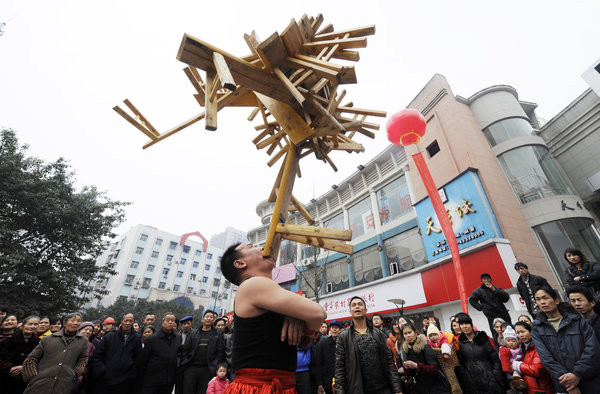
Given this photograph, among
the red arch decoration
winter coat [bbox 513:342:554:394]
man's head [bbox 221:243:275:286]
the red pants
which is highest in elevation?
the red arch decoration

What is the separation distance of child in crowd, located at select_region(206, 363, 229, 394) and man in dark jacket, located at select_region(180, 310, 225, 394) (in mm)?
218

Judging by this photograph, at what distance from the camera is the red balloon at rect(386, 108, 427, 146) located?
23.3 feet

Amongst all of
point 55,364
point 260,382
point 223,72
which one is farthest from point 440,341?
point 55,364

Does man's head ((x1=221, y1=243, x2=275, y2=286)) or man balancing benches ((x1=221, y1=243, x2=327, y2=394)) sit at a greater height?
man's head ((x1=221, y1=243, x2=275, y2=286))

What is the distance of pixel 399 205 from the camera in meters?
18.4

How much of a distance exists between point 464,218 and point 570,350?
33.9ft

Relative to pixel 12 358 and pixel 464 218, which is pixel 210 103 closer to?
pixel 12 358

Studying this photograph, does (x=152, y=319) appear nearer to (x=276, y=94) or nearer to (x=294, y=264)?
(x=276, y=94)

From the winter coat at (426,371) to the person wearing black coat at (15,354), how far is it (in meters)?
6.74

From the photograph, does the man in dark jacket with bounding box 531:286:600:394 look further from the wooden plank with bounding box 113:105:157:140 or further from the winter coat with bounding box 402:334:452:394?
the wooden plank with bounding box 113:105:157:140

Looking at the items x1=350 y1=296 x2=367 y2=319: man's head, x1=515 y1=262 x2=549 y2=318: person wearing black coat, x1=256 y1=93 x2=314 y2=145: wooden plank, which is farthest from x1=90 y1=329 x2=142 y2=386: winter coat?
x1=515 y1=262 x2=549 y2=318: person wearing black coat

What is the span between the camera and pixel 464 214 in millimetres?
12805

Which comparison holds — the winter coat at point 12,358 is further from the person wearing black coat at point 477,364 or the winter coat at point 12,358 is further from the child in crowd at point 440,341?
the person wearing black coat at point 477,364

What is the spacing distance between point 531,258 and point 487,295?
7.48 m
